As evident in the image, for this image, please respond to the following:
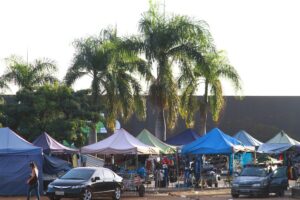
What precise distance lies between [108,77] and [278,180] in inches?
697

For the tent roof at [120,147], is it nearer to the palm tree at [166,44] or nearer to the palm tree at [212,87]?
the palm tree at [166,44]

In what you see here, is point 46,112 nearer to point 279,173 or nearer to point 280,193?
point 279,173

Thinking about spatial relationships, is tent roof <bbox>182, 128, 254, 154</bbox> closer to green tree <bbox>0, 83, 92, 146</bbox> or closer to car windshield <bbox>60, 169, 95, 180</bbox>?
car windshield <bbox>60, 169, 95, 180</bbox>

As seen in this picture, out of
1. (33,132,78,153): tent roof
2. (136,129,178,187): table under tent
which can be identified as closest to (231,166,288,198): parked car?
(136,129,178,187): table under tent

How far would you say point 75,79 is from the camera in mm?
44562

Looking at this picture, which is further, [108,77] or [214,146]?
[108,77]

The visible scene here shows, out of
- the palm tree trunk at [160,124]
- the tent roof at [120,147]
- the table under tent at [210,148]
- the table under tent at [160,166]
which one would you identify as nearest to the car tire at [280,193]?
the table under tent at [210,148]

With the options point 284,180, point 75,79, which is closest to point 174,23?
point 75,79

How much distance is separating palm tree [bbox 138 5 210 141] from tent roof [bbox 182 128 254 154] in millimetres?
5179

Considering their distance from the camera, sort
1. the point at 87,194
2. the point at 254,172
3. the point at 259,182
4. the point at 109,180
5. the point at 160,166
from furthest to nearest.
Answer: the point at 160,166 < the point at 254,172 < the point at 259,182 < the point at 109,180 < the point at 87,194

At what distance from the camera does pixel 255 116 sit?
220 ft

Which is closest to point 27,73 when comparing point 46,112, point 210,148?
point 46,112

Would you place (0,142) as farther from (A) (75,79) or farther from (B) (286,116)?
(B) (286,116)

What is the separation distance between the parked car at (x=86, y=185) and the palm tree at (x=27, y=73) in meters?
20.3
